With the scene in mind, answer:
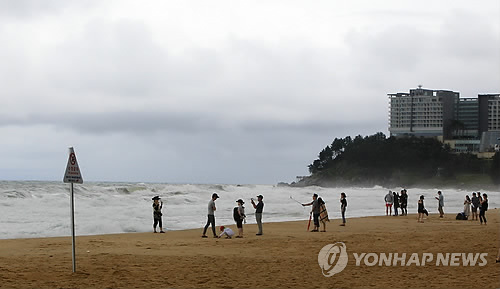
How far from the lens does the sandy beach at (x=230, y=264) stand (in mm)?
13578

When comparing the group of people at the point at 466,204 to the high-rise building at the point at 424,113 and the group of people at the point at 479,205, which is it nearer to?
the group of people at the point at 479,205

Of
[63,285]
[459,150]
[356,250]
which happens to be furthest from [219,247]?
[459,150]

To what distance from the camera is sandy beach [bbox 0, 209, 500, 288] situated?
13.6 metres

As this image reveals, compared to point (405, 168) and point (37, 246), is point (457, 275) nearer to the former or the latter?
point (37, 246)

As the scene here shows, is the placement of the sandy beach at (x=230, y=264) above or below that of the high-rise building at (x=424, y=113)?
below

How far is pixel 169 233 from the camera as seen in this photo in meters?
26.6

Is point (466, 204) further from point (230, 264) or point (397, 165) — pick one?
point (397, 165)

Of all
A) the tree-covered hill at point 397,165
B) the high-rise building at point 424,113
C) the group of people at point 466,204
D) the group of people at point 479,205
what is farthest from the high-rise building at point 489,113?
the group of people at point 479,205

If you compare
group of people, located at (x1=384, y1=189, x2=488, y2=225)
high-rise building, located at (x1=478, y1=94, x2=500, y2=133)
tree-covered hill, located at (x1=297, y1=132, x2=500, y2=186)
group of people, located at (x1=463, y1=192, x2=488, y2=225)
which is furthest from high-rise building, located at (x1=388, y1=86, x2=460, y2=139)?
group of people, located at (x1=463, y1=192, x2=488, y2=225)

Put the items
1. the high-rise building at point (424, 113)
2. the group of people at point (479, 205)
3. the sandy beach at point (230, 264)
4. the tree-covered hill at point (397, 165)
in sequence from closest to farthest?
the sandy beach at point (230, 264) → the group of people at point (479, 205) → the tree-covered hill at point (397, 165) → the high-rise building at point (424, 113)

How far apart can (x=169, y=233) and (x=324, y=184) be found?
144200 mm

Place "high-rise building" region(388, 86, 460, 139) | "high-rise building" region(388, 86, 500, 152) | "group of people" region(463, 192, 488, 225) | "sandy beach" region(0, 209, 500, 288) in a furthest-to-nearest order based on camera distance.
Answer: "high-rise building" region(388, 86, 460, 139) → "high-rise building" region(388, 86, 500, 152) → "group of people" region(463, 192, 488, 225) → "sandy beach" region(0, 209, 500, 288)

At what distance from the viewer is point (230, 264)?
16.2 meters

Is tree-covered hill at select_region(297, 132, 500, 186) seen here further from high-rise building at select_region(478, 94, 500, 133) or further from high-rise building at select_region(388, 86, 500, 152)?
high-rise building at select_region(478, 94, 500, 133)
